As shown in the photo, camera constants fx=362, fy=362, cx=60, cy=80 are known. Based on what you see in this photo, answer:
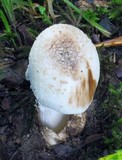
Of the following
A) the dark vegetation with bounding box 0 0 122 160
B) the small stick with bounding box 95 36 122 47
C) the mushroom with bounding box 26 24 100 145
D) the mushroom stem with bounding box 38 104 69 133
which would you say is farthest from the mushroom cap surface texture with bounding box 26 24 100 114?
the small stick with bounding box 95 36 122 47

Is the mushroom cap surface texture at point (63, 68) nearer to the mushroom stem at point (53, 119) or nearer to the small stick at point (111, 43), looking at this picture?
the mushroom stem at point (53, 119)

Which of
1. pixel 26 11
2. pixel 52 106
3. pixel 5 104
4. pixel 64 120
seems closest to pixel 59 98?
pixel 52 106

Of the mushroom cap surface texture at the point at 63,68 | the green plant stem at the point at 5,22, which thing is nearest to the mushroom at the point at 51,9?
the green plant stem at the point at 5,22

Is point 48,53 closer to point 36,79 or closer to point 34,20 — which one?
point 36,79

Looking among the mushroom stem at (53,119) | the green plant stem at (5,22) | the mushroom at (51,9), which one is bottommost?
the mushroom stem at (53,119)

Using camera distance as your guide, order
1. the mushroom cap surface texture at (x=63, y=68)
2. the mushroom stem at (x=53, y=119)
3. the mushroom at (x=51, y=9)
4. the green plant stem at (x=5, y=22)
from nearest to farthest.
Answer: the mushroom cap surface texture at (x=63, y=68) → the mushroom stem at (x=53, y=119) → the green plant stem at (x=5, y=22) → the mushroom at (x=51, y=9)

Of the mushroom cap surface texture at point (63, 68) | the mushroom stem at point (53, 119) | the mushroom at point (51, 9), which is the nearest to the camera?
the mushroom cap surface texture at point (63, 68)

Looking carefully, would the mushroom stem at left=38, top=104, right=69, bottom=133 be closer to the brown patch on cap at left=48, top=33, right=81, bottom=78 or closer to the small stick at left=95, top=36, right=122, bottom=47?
the brown patch on cap at left=48, top=33, right=81, bottom=78
